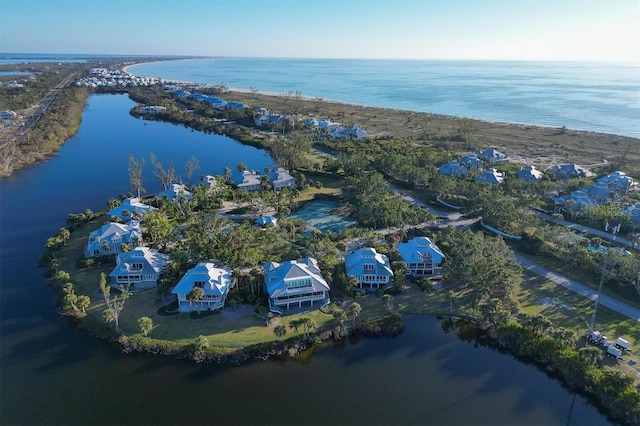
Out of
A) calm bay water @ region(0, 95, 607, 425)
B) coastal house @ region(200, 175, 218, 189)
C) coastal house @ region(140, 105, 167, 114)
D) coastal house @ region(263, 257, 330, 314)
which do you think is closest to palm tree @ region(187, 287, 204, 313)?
calm bay water @ region(0, 95, 607, 425)

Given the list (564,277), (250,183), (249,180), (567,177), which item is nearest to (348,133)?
(249,180)

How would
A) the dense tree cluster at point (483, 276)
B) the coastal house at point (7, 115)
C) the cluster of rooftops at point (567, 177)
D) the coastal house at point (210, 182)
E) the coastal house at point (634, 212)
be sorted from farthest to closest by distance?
the coastal house at point (7, 115) → the coastal house at point (210, 182) → the cluster of rooftops at point (567, 177) → the coastal house at point (634, 212) → the dense tree cluster at point (483, 276)

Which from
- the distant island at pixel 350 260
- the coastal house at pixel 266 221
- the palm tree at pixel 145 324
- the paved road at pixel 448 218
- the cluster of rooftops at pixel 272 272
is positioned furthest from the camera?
the paved road at pixel 448 218

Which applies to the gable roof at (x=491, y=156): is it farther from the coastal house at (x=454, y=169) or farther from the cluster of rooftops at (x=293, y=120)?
the cluster of rooftops at (x=293, y=120)

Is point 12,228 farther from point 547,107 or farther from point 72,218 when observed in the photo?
point 547,107

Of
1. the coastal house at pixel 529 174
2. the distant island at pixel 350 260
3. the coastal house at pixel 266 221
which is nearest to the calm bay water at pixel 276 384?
the distant island at pixel 350 260

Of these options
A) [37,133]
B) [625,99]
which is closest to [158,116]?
[37,133]

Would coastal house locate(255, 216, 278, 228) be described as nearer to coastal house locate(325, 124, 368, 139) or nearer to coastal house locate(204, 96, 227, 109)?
coastal house locate(325, 124, 368, 139)
